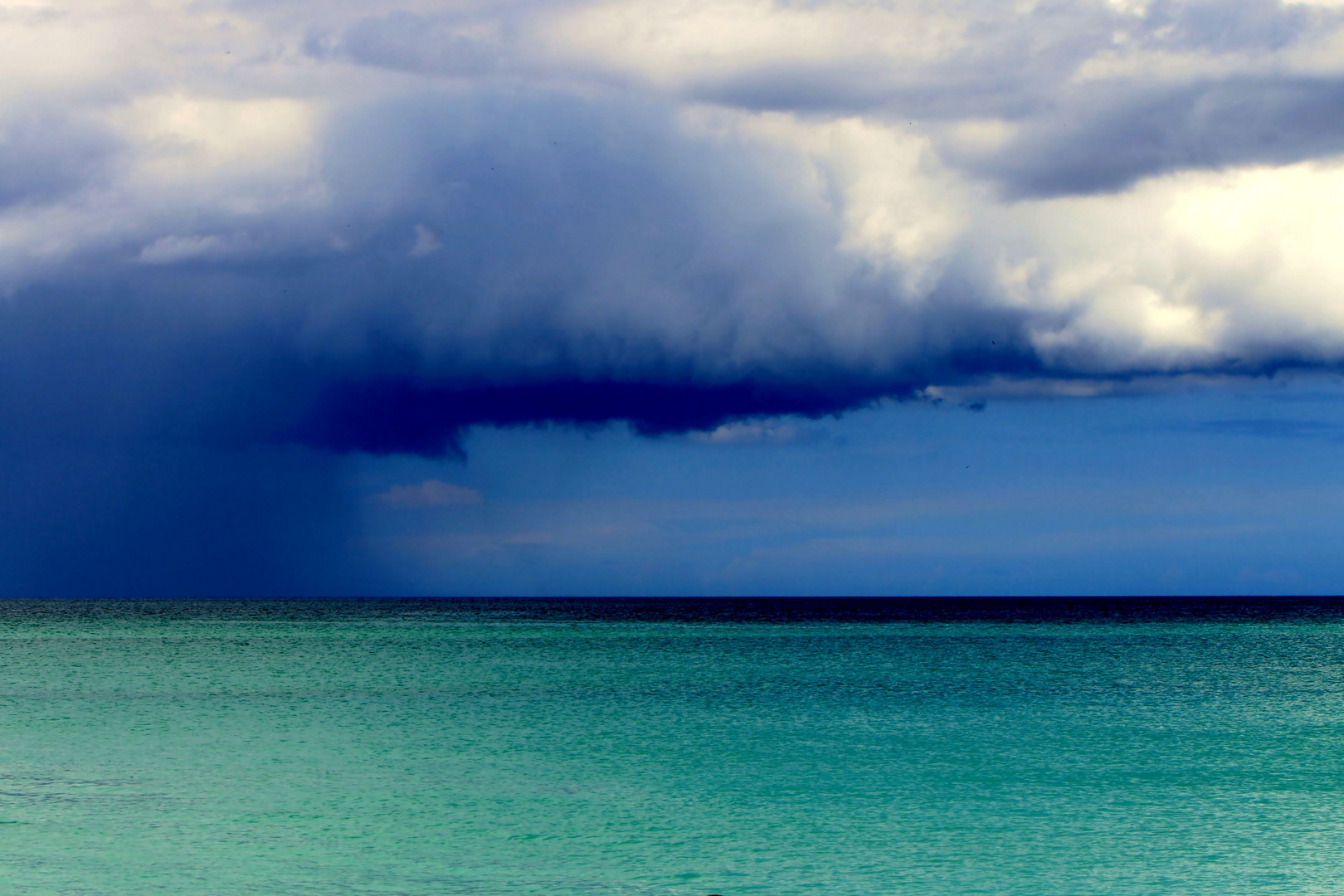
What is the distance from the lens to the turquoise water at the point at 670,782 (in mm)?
19172

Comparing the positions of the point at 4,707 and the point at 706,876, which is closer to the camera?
the point at 706,876

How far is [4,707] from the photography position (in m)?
40.5

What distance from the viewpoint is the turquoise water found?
62.9ft

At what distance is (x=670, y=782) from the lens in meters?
26.8

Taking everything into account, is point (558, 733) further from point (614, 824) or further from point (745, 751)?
point (614, 824)

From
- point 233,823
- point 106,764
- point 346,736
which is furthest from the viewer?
point 346,736

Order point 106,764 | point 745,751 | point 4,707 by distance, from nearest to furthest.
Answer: point 106,764 → point 745,751 → point 4,707

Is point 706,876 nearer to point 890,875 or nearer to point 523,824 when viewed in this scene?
point 890,875

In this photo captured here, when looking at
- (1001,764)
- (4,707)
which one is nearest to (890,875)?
(1001,764)

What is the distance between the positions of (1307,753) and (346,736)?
84.2 ft

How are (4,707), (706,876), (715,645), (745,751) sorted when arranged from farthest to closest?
(715,645)
(4,707)
(745,751)
(706,876)

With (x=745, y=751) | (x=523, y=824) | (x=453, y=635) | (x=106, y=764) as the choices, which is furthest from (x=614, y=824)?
(x=453, y=635)

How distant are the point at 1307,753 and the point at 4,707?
39.8 metres

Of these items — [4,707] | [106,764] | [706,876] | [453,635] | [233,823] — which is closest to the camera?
[706,876]
